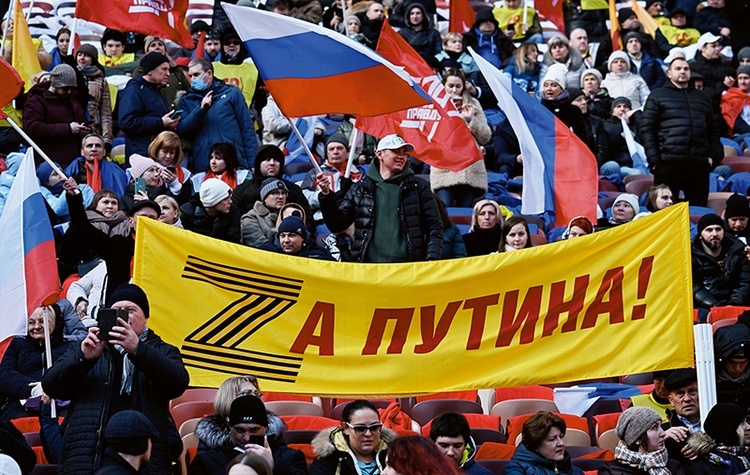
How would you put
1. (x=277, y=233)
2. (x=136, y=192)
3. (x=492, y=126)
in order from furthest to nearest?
(x=492, y=126), (x=136, y=192), (x=277, y=233)

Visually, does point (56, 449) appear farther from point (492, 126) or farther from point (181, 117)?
point (492, 126)

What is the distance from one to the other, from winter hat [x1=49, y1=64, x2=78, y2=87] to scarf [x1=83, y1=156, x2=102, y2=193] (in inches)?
41.1

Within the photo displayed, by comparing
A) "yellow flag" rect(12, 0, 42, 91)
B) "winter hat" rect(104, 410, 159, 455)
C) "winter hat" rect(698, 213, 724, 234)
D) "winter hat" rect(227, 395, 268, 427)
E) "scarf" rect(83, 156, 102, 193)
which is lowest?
"scarf" rect(83, 156, 102, 193)

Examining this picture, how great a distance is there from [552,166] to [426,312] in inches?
166

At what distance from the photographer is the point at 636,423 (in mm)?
8852

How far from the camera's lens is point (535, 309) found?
30.6 ft

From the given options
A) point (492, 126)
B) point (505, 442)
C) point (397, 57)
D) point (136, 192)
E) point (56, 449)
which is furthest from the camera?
point (492, 126)

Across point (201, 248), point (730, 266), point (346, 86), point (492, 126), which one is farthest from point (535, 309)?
point (492, 126)

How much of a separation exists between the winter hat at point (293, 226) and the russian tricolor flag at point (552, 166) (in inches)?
89.8

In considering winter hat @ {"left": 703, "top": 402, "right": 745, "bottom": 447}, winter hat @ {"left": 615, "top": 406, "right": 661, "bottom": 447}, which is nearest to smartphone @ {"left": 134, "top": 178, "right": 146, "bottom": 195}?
winter hat @ {"left": 615, "top": 406, "right": 661, "bottom": 447}

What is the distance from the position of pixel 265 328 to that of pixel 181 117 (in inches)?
233

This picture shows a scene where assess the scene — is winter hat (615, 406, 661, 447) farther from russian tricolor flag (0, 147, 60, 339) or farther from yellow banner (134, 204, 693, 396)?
russian tricolor flag (0, 147, 60, 339)

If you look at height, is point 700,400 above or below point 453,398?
above

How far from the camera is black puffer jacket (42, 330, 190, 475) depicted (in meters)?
7.65
